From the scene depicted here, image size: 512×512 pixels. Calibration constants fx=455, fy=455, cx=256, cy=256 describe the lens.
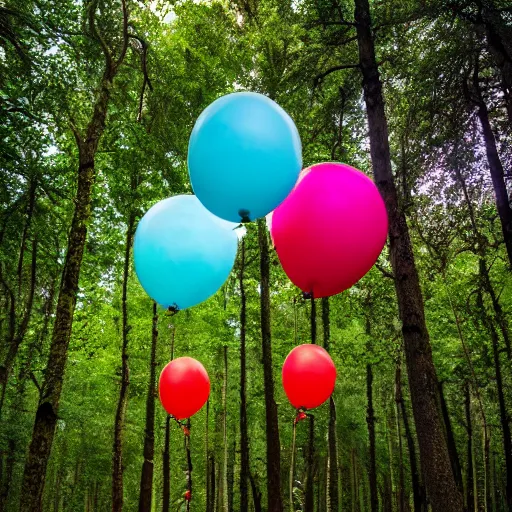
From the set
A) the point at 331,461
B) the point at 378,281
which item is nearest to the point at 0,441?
the point at 331,461

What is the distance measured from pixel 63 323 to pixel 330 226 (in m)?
4.64

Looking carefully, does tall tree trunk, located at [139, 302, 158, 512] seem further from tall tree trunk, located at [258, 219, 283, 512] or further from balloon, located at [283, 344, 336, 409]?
balloon, located at [283, 344, 336, 409]

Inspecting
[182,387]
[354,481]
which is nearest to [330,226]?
[182,387]

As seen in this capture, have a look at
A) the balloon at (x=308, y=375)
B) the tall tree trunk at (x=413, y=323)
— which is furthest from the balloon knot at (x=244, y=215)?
the tall tree trunk at (x=413, y=323)

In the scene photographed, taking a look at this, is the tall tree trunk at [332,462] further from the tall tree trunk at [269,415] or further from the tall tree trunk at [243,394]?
the tall tree trunk at [243,394]

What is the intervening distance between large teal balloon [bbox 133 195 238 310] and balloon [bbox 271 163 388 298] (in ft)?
2.63

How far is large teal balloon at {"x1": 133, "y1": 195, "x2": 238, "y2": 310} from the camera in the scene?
4.02 meters

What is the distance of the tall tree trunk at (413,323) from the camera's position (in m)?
5.20

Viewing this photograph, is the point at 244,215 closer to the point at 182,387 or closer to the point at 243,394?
the point at 182,387

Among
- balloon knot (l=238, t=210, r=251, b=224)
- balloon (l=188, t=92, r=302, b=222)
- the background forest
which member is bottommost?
balloon knot (l=238, t=210, r=251, b=224)

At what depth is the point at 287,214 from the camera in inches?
140

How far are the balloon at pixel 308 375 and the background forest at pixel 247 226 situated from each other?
1.07 m

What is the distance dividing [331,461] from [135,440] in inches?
382

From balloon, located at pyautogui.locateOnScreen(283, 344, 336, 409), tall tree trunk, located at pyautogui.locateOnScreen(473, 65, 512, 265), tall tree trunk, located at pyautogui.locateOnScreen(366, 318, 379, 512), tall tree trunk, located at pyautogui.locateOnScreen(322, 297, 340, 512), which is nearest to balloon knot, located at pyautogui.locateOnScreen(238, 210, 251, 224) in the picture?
balloon, located at pyautogui.locateOnScreen(283, 344, 336, 409)
